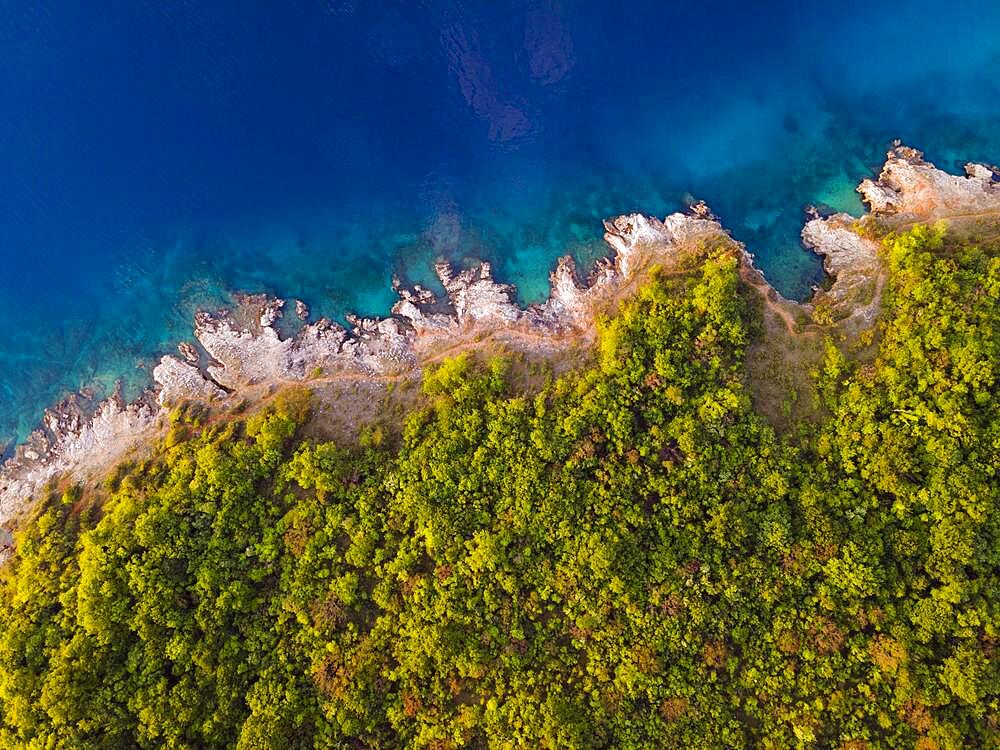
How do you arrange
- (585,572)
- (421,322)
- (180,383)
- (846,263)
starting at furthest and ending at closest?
(421,322)
(180,383)
(846,263)
(585,572)

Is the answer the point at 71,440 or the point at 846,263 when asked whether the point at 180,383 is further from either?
the point at 846,263

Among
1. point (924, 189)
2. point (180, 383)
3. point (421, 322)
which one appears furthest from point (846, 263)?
point (180, 383)

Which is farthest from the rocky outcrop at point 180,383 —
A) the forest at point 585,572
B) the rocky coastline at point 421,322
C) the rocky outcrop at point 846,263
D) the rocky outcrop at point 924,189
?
the rocky outcrop at point 924,189

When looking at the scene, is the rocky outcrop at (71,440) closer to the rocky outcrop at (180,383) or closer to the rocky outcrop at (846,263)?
the rocky outcrop at (180,383)

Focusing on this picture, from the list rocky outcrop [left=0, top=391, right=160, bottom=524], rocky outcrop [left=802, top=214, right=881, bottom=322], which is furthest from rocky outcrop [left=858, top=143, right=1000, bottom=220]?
rocky outcrop [left=0, top=391, right=160, bottom=524]

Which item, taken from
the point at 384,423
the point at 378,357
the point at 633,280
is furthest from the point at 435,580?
the point at 633,280

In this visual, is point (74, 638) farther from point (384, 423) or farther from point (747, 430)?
point (747, 430)

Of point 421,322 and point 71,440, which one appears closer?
point 71,440

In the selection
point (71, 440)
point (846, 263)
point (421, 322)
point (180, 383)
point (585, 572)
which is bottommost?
point (585, 572)
